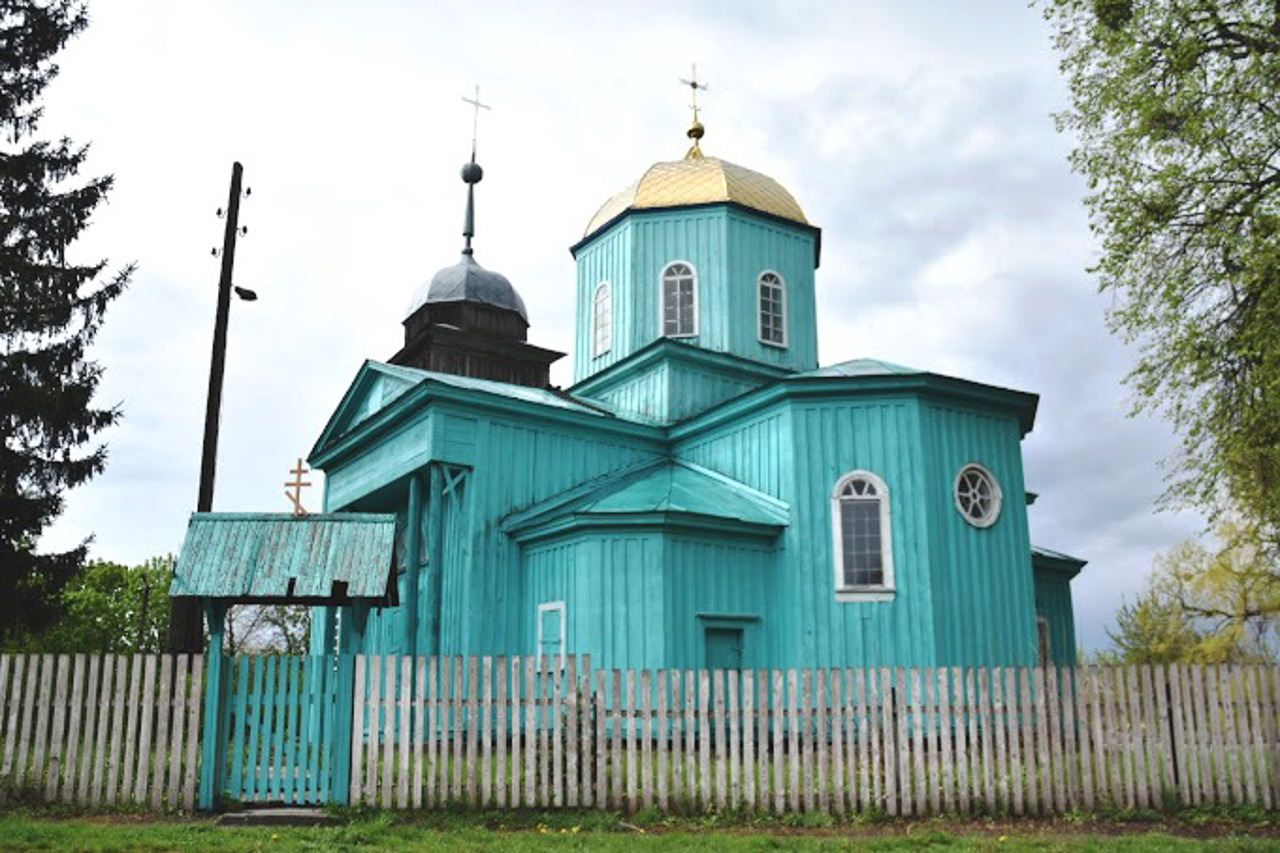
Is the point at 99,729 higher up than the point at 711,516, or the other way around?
the point at 711,516

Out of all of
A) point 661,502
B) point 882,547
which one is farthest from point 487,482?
point 882,547

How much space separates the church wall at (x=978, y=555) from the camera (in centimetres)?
1583

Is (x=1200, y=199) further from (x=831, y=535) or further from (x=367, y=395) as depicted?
(x=367, y=395)

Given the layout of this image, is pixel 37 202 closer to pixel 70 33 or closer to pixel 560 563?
pixel 70 33

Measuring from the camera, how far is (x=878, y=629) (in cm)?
1580

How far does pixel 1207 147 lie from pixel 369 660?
10.8 meters

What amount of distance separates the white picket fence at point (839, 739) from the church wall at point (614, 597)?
5.14m

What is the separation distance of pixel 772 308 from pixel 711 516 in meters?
7.09

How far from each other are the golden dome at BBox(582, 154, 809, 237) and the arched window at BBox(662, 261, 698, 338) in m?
1.47

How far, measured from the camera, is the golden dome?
71.9 feet

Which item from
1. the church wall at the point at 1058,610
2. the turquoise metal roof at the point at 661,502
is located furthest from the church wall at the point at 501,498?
the church wall at the point at 1058,610

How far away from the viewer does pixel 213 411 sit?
15.9 m

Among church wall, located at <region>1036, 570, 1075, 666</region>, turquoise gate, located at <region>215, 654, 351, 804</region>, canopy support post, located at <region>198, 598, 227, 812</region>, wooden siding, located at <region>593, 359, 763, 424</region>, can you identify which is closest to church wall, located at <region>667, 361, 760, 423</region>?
wooden siding, located at <region>593, 359, 763, 424</region>

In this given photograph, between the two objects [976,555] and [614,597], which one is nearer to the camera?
[614,597]
